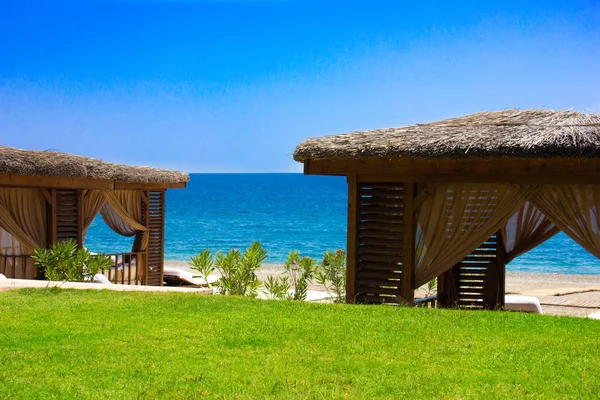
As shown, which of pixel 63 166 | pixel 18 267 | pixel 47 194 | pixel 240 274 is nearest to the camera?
pixel 240 274

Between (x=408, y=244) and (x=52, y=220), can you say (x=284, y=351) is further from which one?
(x=52, y=220)

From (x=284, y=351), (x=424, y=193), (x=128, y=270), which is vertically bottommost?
(x=284, y=351)

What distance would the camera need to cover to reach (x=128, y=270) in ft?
51.5

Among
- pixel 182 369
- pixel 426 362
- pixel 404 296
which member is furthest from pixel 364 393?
pixel 404 296

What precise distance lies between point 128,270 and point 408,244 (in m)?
7.90

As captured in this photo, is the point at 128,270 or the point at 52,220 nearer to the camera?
the point at 52,220

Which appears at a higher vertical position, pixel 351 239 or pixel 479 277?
pixel 351 239

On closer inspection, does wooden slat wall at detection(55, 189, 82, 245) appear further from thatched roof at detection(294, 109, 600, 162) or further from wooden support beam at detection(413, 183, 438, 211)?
wooden support beam at detection(413, 183, 438, 211)

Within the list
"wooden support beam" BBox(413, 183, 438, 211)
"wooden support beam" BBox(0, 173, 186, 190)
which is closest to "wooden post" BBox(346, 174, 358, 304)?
"wooden support beam" BBox(413, 183, 438, 211)

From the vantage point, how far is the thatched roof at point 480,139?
8242 millimetres

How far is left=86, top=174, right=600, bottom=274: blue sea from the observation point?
38031 mm

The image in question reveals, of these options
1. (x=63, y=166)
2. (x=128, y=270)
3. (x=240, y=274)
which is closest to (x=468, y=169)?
(x=240, y=274)

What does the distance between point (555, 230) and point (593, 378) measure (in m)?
4.47

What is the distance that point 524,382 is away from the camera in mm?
5434
